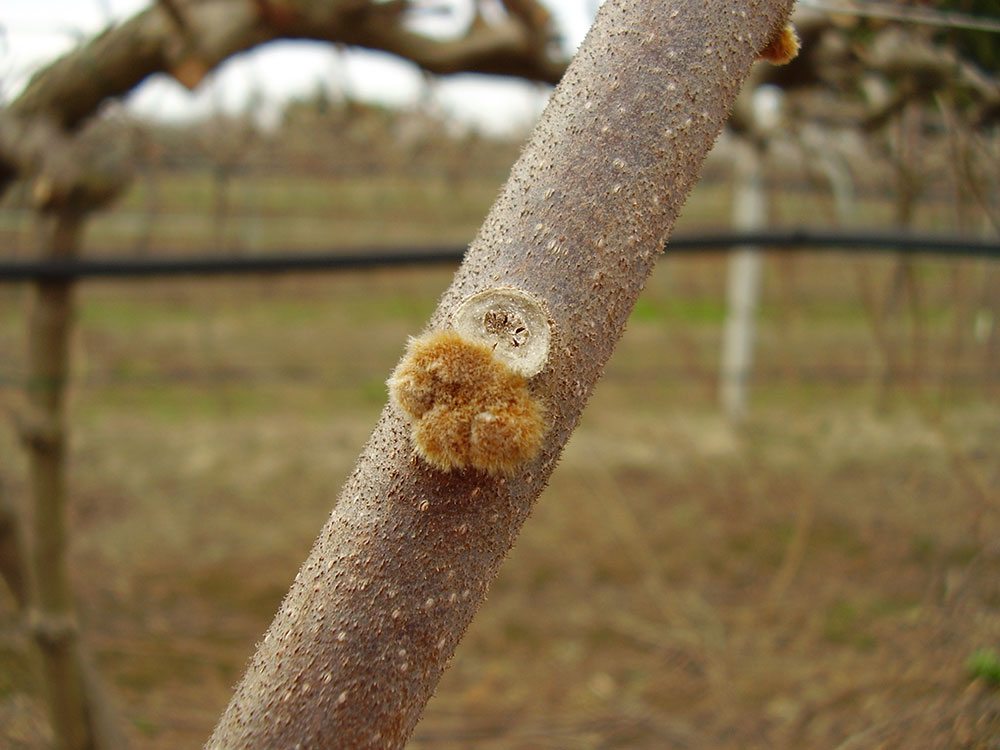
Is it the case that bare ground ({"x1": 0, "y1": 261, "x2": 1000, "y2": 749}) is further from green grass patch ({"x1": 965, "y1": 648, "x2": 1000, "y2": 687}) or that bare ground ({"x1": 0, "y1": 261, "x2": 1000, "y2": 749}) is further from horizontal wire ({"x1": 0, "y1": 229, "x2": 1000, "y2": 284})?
horizontal wire ({"x1": 0, "y1": 229, "x2": 1000, "y2": 284})

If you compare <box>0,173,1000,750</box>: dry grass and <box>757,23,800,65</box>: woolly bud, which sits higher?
<box>757,23,800,65</box>: woolly bud

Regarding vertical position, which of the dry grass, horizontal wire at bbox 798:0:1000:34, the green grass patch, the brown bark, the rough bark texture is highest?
the rough bark texture

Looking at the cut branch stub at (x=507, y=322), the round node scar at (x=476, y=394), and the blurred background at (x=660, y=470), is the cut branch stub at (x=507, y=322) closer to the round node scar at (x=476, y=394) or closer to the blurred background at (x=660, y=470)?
the round node scar at (x=476, y=394)

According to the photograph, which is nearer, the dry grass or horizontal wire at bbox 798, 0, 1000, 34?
horizontal wire at bbox 798, 0, 1000, 34

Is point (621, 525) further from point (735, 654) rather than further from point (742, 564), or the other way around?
point (735, 654)

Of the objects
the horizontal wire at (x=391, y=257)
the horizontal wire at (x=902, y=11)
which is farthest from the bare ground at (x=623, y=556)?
the horizontal wire at (x=902, y=11)

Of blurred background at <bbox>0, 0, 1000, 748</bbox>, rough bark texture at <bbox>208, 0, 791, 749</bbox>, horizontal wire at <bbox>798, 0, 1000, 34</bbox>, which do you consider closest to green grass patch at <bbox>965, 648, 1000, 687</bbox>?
blurred background at <bbox>0, 0, 1000, 748</bbox>

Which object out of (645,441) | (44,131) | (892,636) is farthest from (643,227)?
(645,441)

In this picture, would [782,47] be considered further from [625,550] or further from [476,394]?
[625,550]
